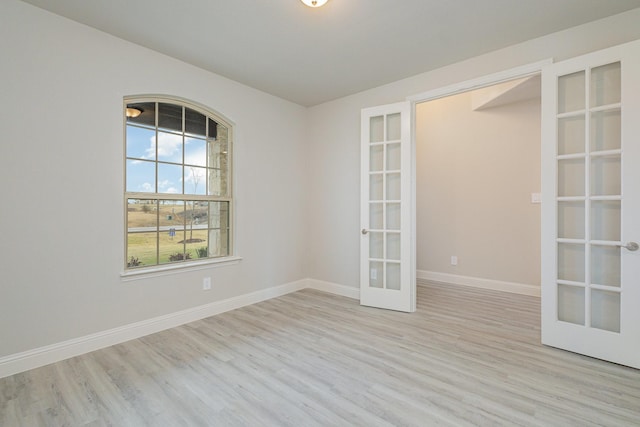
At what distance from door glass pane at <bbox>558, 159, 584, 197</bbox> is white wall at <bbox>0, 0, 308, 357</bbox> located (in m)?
3.44

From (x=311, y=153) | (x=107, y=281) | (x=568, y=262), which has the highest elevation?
(x=311, y=153)

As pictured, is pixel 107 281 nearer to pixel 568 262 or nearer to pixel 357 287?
pixel 357 287

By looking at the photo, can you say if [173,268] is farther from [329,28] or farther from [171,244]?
[329,28]

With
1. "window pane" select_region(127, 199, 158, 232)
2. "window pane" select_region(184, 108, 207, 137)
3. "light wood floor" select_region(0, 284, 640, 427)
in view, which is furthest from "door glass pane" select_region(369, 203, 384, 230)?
"window pane" select_region(127, 199, 158, 232)

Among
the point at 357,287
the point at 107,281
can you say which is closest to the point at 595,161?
the point at 357,287

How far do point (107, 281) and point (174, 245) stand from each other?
662 millimetres

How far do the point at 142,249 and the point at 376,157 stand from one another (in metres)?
2.72

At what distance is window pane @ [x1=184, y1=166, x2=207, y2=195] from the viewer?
3171 mm

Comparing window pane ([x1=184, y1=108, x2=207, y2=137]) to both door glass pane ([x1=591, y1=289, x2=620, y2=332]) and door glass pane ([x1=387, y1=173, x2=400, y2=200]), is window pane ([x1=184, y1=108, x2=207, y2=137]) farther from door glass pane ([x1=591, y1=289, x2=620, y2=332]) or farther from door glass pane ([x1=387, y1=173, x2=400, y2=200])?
door glass pane ([x1=591, y1=289, x2=620, y2=332])

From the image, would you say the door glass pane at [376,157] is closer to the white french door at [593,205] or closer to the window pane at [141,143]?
the white french door at [593,205]

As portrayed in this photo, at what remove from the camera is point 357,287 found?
392 cm

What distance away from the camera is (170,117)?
9.96ft

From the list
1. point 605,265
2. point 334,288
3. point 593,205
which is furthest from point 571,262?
point 334,288

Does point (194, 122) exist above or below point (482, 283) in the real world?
above
